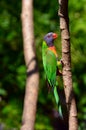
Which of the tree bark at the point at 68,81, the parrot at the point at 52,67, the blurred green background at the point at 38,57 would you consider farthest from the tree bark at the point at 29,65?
the blurred green background at the point at 38,57

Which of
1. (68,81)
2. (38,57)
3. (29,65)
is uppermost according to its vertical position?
(38,57)

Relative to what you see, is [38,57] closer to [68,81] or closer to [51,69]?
[51,69]

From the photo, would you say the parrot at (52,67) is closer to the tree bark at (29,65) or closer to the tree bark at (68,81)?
the tree bark at (68,81)

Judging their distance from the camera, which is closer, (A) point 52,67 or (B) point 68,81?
(B) point 68,81

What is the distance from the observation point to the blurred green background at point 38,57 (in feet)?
10.8

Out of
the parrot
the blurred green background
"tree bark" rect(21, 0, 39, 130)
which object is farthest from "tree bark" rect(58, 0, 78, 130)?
the blurred green background

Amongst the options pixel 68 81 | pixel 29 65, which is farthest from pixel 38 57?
pixel 68 81

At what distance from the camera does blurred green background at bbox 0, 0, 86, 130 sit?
3283 mm

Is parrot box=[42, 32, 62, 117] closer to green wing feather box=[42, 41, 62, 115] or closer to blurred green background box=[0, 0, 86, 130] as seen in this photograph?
green wing feather box=[42, 41, 62, 115]

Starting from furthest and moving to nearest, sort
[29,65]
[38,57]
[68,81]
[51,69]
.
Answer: [38,57] → [29,65] → [51,69] → [68,81]

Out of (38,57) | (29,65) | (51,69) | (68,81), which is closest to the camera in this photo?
(68,81)

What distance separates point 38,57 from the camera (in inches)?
130

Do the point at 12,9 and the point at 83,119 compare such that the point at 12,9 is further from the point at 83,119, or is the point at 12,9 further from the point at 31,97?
the point at 31,97

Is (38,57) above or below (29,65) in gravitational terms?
above
